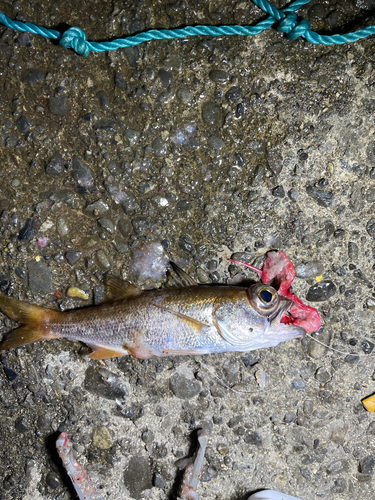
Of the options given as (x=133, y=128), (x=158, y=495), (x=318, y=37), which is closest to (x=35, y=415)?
(x=158, y=495)

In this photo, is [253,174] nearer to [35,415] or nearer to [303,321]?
[303,321]

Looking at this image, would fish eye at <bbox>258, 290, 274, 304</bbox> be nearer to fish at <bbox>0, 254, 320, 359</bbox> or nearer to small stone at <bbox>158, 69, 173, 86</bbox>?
fish at <bbox>0, 254, 320, 359</bbox>

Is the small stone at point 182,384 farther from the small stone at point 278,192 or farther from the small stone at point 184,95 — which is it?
the small stone at point 184,95

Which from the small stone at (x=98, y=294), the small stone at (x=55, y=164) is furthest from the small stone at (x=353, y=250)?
the small stone at (x=55, y=164)

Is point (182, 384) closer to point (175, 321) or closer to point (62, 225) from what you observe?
point (175, 321)

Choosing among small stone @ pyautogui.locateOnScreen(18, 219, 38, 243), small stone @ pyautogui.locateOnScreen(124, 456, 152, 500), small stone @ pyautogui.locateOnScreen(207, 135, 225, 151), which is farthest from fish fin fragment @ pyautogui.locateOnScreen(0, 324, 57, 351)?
small stone @ pyautogui.locateOnScreen(207, 135, 225, 151)

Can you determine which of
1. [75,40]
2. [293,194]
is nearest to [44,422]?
[293,194]

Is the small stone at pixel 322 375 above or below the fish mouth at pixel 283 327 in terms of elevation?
below
